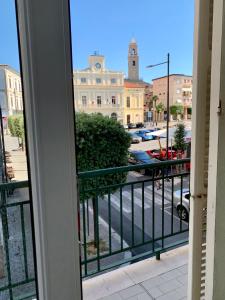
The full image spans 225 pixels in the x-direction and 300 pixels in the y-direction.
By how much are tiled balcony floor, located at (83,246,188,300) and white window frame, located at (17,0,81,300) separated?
978 millimetres

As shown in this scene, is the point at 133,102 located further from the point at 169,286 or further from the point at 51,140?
the point at 169,286

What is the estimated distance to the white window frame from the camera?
0.59 m

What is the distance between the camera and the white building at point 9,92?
65 centimetres

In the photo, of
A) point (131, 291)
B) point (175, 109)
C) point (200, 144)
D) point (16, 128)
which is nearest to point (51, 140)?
point (16, 128)

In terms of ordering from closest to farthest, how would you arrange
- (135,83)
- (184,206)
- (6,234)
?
(6,234) < (135,83) < (184,206)

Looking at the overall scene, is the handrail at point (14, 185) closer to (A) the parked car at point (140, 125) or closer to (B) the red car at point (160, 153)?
(A) the parked car at point (140, 125)

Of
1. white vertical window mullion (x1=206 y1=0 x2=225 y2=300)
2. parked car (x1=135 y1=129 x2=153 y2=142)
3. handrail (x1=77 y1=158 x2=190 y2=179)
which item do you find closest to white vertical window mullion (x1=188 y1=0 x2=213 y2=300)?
white vertical window mullion (x1=206 y1=0 x2=225 y2=300)

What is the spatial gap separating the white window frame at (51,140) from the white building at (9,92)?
37 mm

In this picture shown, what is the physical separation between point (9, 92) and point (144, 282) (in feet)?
5.05

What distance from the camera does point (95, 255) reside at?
6.23ft

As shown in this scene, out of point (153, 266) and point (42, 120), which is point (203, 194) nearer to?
point (42, 120)

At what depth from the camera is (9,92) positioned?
667 mm

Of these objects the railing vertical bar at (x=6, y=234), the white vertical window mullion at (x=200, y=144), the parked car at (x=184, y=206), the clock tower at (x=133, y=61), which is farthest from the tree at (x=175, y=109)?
the railing vertical bar at (x=6, y=234)

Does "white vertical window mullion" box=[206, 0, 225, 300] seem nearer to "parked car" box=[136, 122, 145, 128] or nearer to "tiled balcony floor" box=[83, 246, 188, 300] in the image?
"parked car" box=[136, 122, 145, 128]
